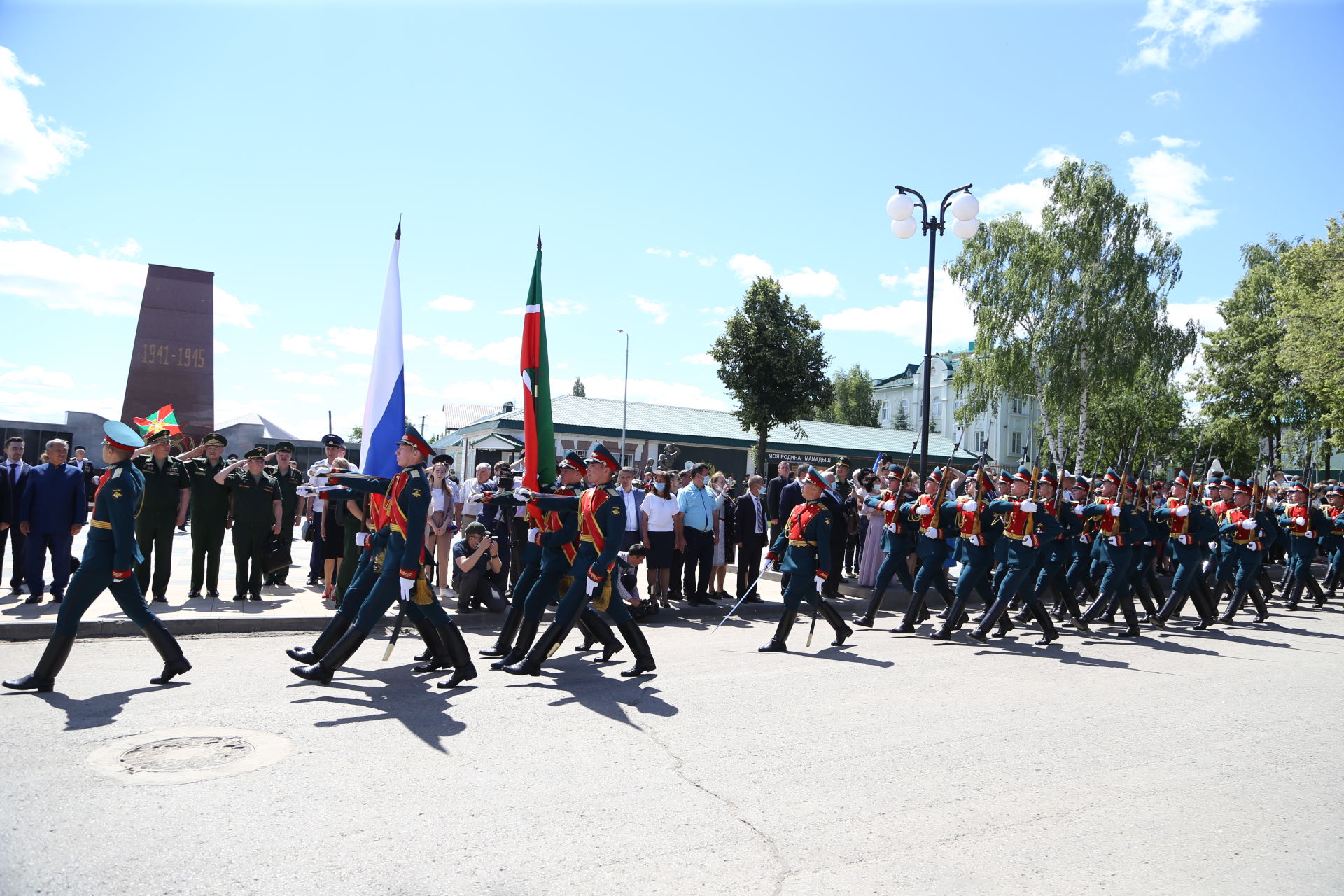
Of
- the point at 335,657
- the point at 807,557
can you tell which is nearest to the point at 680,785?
the point at 335,657

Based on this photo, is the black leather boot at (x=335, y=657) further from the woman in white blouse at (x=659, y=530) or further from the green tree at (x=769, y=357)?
the green tree at (x=769, y=357)

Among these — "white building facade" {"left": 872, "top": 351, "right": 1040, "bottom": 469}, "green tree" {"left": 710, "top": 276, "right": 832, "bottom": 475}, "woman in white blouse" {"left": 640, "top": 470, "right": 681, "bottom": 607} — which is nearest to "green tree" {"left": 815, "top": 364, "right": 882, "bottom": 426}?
"white building facade" {"left": 872, "top": 351, "right": 1040, "bottom": 469}

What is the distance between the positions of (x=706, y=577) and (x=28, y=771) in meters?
8.23

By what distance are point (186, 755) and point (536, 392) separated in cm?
402

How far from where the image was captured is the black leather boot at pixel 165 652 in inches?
249

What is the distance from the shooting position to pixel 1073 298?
3328 cm

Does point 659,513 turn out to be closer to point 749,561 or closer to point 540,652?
point 749,561

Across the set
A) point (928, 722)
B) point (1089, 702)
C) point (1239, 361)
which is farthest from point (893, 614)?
point (1239, 361)

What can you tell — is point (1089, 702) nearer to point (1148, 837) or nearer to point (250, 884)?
point (1148, 837)

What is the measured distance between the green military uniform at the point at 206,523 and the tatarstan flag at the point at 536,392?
4445mm

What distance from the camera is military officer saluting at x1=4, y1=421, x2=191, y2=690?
6.04 m

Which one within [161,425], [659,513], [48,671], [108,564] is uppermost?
[161,425]

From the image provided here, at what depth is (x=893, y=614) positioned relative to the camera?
12102mm

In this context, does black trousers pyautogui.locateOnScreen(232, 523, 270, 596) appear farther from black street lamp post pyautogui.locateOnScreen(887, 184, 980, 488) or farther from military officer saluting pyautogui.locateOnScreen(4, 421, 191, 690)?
black street lamp post pyautogui.locateOnScreen(887, 184, 980, 488)
